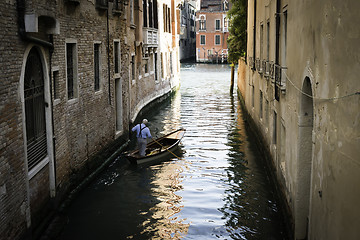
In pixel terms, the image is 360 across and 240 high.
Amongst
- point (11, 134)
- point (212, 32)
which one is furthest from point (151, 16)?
point (212, 32)

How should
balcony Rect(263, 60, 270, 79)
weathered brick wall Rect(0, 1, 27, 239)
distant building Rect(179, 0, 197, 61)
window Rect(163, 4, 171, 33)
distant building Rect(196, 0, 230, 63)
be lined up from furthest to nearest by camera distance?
distant building Rect(179, 0, 197, 61) < distant building Rect(196, 0, 230, 63) < window Rect(163, 4, 171, 33) < balcony Rect(263, 60, 270, 79) < weathered brick wall Rect(0, 1, 27, 239)

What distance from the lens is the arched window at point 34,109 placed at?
7957mm

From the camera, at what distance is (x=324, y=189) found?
5.71 meters

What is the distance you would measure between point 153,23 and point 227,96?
8031 millimetres

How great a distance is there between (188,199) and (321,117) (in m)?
5.28

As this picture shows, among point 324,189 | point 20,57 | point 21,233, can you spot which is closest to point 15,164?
point 21,233

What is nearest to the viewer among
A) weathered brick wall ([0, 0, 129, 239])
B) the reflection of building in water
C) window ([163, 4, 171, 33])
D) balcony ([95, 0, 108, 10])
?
weathered brick wall ([0, 0, 129, 239])

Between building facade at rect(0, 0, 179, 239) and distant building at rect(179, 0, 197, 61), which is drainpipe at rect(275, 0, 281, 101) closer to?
building facade at rect(0, 0, 179, 239)

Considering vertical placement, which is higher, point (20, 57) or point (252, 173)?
point (20, 57)

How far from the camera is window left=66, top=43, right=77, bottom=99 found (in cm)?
1069


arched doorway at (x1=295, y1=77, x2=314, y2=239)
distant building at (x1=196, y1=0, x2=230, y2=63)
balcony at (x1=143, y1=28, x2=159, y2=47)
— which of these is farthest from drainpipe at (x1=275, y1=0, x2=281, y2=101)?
distant building at (x1=196, y1=0, x2=230, y2=63)

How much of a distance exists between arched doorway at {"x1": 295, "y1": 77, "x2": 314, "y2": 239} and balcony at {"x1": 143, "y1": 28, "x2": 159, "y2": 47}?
1592 cm

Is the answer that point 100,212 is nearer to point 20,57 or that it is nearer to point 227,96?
point 20,57

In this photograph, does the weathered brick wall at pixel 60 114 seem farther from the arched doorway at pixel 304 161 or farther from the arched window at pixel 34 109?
the arched doorway at pixel 304 161
